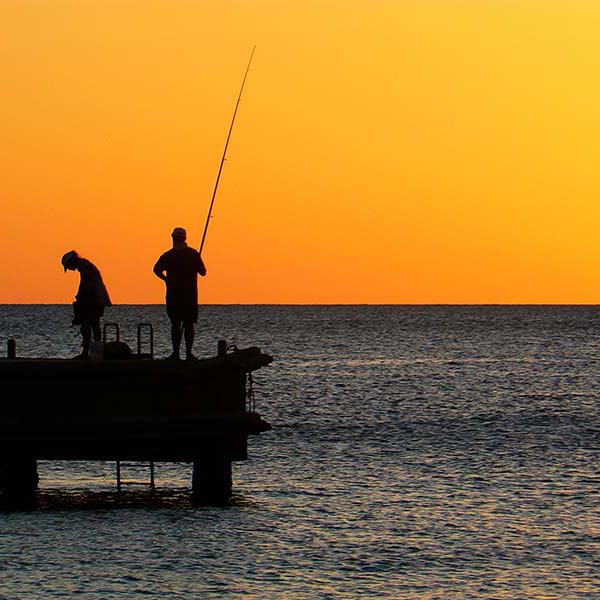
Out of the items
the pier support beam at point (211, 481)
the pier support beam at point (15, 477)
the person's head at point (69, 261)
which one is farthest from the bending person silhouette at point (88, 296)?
the pier support beam at point (211, 481)

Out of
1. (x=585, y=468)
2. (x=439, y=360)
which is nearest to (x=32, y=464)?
(x=585, y=468)

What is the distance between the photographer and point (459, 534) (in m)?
20.7

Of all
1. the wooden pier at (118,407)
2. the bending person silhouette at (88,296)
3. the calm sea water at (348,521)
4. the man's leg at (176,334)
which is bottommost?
the calm sea water at (348,521)

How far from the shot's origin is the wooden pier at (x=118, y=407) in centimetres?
1997

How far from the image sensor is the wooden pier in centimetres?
1997

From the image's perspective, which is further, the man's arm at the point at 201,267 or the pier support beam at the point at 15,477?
the pier support beam at the point at 15,477

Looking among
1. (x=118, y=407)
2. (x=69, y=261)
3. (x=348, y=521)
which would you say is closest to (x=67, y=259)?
(x=69, y=261)

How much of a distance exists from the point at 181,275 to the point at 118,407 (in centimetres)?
199

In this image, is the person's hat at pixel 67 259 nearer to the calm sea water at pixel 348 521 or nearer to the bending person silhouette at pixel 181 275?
the bending person silhouette at pixel 181 275

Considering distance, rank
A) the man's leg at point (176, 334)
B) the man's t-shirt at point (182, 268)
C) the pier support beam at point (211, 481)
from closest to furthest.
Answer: the man's t-shirt at point (182, 268) → the man's leg at point (176, 334) → the pier support beam at point (211, 481)

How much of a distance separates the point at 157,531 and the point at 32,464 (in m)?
3.70

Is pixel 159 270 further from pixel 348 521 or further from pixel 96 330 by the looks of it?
pixel 348 521

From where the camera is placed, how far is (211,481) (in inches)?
842

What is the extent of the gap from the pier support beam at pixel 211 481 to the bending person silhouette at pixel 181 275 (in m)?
1.72
